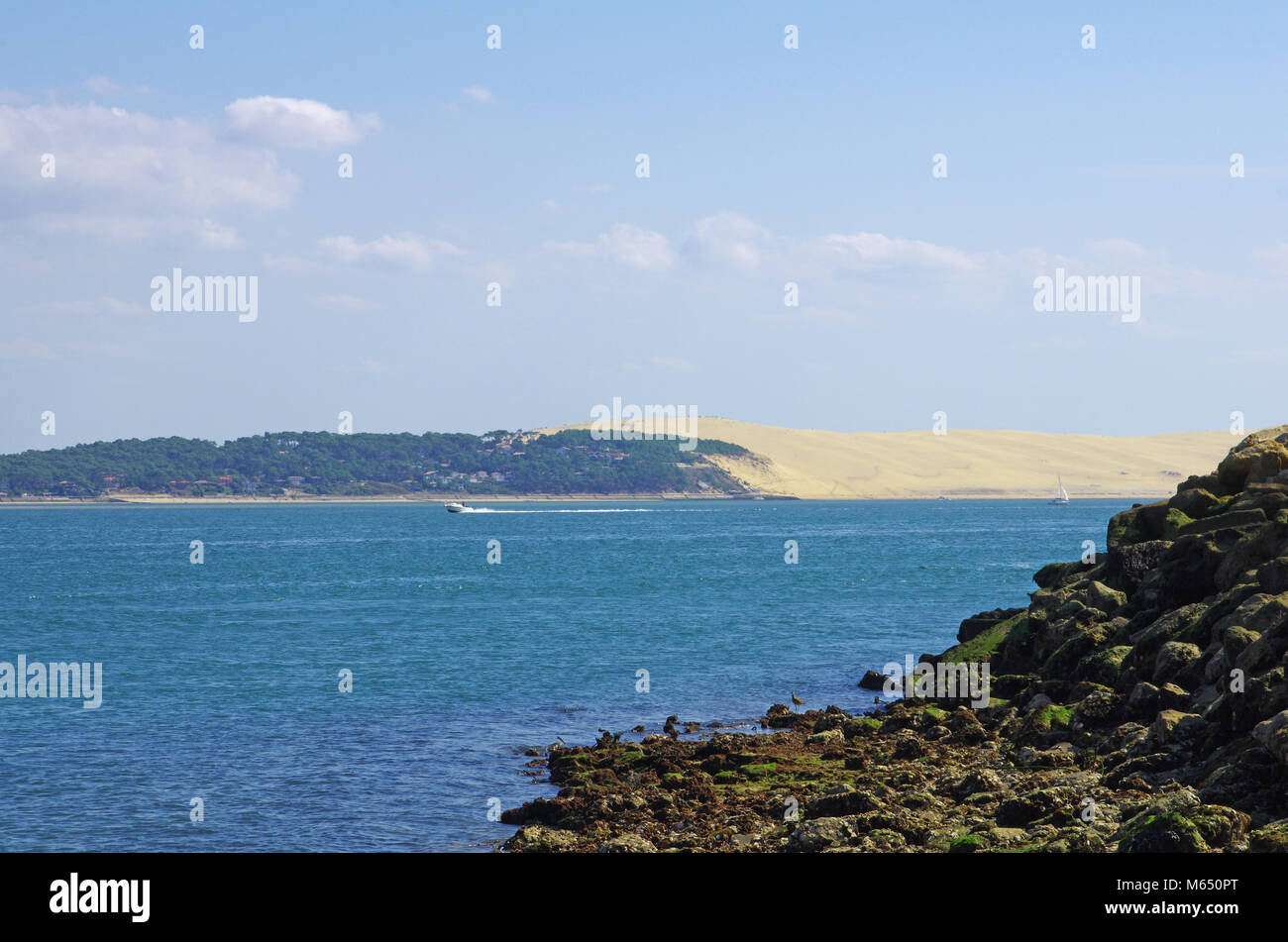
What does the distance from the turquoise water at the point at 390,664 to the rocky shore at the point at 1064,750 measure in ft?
9.66

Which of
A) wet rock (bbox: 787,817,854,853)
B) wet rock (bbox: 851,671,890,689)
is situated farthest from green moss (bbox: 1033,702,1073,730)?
wet rock (bbox: 851,671,890,689)

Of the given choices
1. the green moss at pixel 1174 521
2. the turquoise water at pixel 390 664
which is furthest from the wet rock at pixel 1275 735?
the green moss at pixel 1174 521

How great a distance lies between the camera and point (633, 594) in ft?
216

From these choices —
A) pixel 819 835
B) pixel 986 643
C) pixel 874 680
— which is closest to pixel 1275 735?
pixel 819 835

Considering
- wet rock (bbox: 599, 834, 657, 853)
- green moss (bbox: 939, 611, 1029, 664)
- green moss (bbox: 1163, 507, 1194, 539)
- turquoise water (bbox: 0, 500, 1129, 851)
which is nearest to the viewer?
wet rock (bbox: 599, 834, 657, 853)

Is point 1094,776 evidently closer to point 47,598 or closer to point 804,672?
point 804,672

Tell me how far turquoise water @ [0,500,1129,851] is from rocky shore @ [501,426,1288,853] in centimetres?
294

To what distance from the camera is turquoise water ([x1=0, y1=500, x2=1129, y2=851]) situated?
21922 millimetres

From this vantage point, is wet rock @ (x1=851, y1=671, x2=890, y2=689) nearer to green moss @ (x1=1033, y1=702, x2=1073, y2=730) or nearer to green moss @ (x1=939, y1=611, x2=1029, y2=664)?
green moss @ (x1=939, y1=611, x2=1029, y2=664)

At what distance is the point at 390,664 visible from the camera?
4122 cm

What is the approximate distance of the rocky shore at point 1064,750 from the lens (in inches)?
635
